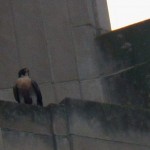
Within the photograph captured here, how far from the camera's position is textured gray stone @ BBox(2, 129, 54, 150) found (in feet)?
44.1

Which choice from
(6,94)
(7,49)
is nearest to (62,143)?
(6,94)

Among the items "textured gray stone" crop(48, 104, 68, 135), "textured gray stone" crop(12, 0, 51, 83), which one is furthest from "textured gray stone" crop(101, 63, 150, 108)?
"textured gray stone" crop(48, 104, 68, 135)

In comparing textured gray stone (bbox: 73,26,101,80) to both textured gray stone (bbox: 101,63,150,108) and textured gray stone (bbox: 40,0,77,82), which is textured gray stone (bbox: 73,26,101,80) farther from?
textured gray stone (bbox: 101,63,150,108)

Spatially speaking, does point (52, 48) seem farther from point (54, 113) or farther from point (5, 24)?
point (54, 113)

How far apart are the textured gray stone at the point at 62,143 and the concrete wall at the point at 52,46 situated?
343 centimetres

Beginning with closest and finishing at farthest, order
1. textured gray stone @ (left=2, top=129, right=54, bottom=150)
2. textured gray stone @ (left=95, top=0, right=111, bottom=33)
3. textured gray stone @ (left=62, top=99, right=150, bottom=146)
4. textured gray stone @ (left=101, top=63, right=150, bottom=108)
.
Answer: textured gray stone @ (left=2, top=129, right=54, bottom=150) → textured gray stone @ (left=62, top=99, right=150, bottom=146) → textured gray stone @ (left=101, top=63, right=150, bottom=108) → textured gray stone @ (left=95, top=0, right=111, bottom=33)

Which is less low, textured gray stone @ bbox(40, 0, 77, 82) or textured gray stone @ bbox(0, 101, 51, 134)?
textured gray stone @ bbox(40, 0, 77, 82)

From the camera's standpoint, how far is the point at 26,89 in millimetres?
17344

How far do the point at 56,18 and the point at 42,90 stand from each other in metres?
1.10

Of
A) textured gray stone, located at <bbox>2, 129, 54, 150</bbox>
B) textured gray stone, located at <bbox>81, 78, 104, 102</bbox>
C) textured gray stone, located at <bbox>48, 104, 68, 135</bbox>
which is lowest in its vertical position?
textured gray stone, located at <bbox>2, 129, 54, 150</bbox>

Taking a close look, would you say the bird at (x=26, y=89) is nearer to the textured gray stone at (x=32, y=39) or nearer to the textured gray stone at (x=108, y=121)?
the textured gray stone at (x=32, y=39)

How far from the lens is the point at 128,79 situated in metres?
17.2

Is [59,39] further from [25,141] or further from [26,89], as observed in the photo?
[25,141]

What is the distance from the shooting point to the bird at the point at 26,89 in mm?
17020
